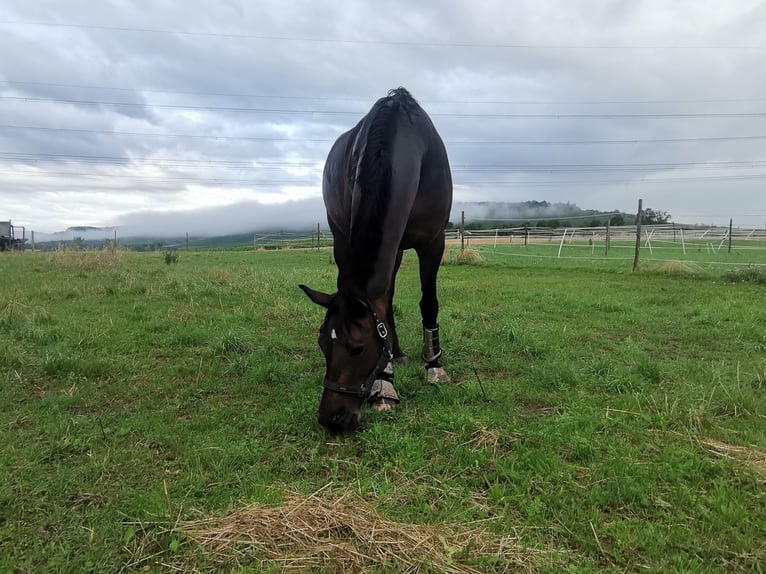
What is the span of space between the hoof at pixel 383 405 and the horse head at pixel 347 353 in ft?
1.63

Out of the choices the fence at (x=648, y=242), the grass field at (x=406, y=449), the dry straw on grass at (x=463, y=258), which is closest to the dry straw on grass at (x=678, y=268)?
the dry straw on grass at (x=463, y=258)

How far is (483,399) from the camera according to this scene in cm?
330

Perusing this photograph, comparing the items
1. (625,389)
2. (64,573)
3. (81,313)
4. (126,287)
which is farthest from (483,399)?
(126,287)

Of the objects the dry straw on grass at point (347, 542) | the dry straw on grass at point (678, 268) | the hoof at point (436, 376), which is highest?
the dry straw on grass at point (678, 268)


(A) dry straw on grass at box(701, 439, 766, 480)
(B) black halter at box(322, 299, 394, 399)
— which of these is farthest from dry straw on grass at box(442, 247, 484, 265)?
(B) black halter at box(322, 299, 394, 399)

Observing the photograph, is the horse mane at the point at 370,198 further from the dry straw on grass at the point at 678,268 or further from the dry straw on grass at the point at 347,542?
the dry straw on grass at the point at 678,268

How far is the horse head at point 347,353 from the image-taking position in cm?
259

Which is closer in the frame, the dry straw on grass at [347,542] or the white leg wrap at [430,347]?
the dry straw on grass at [347,542]

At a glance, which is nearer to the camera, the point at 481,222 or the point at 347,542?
the point at 347,542

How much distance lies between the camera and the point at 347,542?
178 centimetres

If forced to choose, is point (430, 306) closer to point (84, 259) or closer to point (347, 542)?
point (347, 542)

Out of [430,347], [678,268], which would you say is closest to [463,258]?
[678,268]

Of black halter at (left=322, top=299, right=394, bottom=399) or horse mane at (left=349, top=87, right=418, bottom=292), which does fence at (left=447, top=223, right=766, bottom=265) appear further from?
black halter at (left=322, top=299, right=394, bottom=399)

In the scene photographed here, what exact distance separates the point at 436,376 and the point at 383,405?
2.51ft
